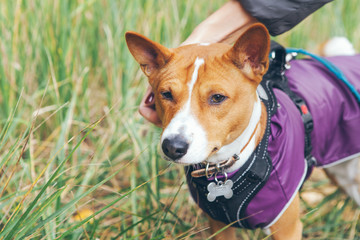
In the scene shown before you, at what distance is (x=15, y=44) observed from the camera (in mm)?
3246

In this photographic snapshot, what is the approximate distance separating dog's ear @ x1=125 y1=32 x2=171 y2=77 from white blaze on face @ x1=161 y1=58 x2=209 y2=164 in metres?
0.40

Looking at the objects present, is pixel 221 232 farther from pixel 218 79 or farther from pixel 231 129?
pixel 218 79

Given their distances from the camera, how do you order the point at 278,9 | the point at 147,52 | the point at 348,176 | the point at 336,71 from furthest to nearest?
1. the point at 348,176
2. the point at 336,71
3. the point at 278,9
4. the point at 147,52

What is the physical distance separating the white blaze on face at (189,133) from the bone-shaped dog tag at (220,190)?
30 centimetres

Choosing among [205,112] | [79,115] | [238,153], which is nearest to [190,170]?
→ [238,153]

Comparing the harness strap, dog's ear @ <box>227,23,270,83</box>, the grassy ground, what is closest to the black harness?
dog's ear @ <box>227,23,270,83</box>

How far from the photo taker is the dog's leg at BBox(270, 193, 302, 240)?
2.18 meters

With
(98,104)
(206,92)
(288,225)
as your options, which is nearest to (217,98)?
(206,92)

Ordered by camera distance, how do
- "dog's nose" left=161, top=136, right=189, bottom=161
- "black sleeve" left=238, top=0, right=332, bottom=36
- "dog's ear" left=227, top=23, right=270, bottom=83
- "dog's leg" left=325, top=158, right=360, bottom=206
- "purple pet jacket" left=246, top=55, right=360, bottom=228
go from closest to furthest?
"dog's nose" left=161, top=136, right=189, bottom=161 < "dog's ear" left=227, top=23, right=270, bottom=83 < "purple pet jacket" left=246, top=55, right=360, bottom=228 < "black sleeve" left=238, top=0, right=332, bottom=36 < "dog's leg" left=325, top=158, right=360, bottom=206

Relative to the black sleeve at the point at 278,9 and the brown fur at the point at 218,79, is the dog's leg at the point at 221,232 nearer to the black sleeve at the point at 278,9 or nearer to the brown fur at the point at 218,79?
the brown fur at the point at 218,79

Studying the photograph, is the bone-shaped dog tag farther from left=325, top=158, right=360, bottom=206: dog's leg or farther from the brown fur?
left=325, top=158, right=360, bottom=206: dog's leg

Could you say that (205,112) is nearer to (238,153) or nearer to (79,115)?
(238,153)

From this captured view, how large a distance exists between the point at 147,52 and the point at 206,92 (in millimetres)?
470

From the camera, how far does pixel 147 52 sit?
7.22 ft
